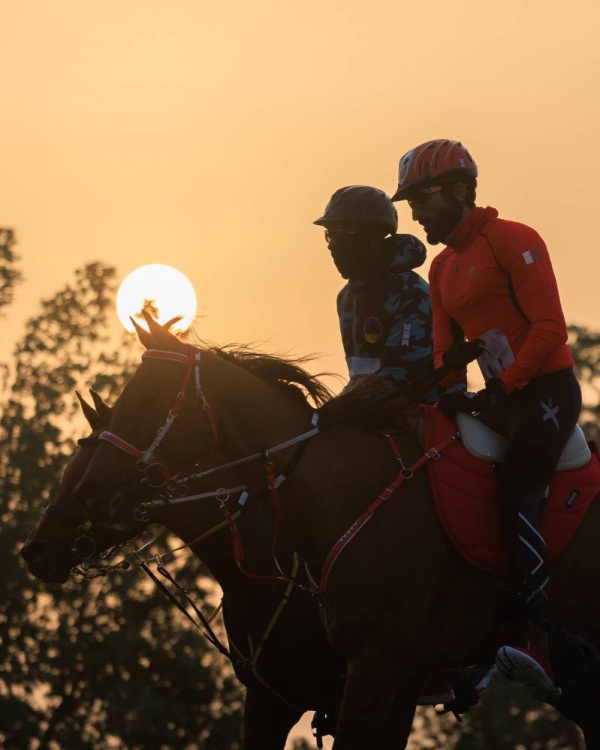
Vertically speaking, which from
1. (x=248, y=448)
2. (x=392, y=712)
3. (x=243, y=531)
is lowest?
(x=392, y=712)

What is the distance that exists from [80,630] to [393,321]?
25.9 metres

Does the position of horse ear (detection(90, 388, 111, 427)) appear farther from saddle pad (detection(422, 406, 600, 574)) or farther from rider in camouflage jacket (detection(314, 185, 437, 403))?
saddle pad (detection(422, 406, 600, 574))

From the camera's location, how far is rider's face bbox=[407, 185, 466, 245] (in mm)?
9922

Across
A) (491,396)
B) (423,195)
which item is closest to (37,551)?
(491,396)

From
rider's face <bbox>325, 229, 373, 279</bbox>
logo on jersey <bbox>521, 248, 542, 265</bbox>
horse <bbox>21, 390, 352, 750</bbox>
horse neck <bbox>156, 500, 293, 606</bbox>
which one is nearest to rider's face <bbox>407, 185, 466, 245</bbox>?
logo on jersey <bbox>521, 248, 542, 265</bbox>

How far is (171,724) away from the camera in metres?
33.1

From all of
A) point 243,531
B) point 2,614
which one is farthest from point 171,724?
point 243,531

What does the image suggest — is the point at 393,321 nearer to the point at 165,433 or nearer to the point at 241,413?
the point at 241,413

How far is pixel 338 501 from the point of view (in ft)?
30.5

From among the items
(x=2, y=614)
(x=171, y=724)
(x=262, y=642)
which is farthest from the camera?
(x=2, y=614)

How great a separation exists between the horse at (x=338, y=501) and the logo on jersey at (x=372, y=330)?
159 cm

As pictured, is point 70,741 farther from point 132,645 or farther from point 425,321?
point 425,321

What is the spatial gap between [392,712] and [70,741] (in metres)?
25.3

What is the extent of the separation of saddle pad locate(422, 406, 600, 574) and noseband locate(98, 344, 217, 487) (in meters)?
1.36
